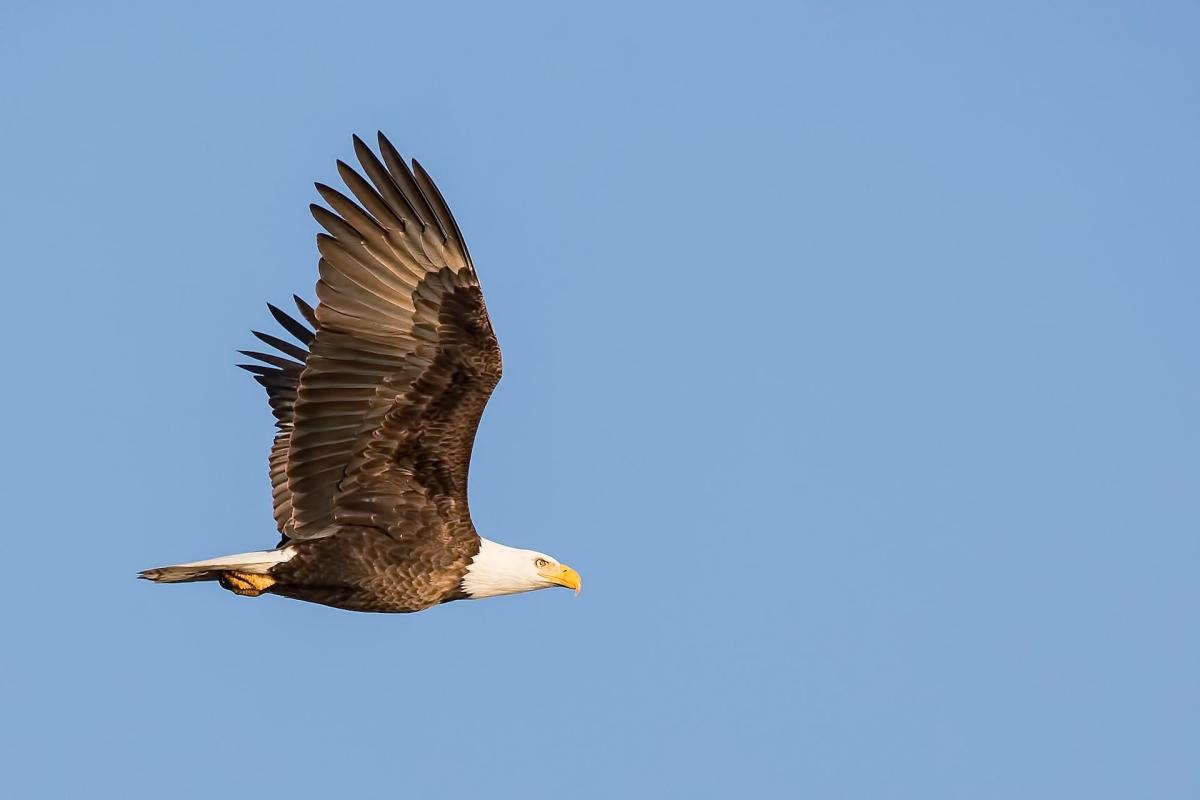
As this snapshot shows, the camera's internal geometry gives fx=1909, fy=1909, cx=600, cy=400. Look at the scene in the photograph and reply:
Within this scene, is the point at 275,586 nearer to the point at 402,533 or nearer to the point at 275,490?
the point at 402,533

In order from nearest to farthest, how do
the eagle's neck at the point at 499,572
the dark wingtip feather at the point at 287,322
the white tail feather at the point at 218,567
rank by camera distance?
the white tail feather at the point at 218,567, the eagle's neck at the point at 499,572, the dark wingtip feather at the point at 287,322

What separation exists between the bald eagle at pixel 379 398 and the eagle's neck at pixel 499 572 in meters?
0.39

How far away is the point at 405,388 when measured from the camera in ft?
39.1

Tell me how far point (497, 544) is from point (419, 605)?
67 cm

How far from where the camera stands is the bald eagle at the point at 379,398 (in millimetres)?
11883

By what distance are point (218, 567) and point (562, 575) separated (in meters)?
2.35

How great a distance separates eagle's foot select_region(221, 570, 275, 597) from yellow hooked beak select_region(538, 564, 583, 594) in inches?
73.4

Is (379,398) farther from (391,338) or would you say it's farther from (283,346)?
(283,346)

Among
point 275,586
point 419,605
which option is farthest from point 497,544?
point 275,586

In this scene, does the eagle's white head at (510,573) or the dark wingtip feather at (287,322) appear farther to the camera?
the dark wingtip feather at (287,322)

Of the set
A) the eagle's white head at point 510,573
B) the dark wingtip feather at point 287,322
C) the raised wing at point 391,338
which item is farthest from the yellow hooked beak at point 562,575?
the dark wingtip feather at point 287,322

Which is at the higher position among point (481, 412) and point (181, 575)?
point (481, 412)

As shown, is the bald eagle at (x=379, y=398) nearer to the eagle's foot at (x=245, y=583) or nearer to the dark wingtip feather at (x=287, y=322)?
the eagle's foot at (x=245, y=583)

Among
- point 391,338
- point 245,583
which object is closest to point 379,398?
point 391,338
